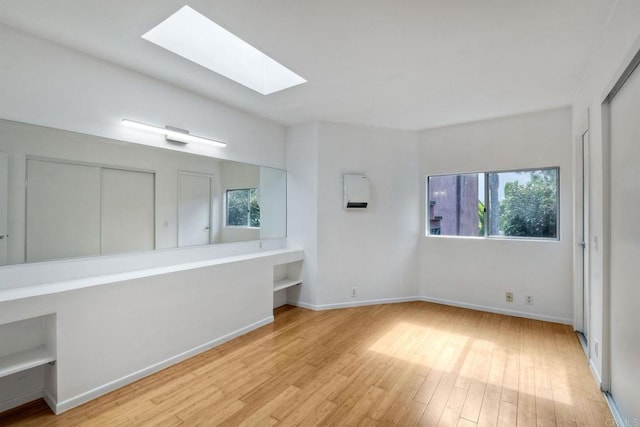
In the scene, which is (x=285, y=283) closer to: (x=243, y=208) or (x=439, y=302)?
(x=243, y=208)

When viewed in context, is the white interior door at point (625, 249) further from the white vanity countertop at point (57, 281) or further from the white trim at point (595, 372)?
the white vanity countertop at point (57, 281)

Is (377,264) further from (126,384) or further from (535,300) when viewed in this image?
(126,384)

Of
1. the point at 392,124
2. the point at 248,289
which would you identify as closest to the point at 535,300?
the point at 392,124

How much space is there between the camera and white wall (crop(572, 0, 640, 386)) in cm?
162

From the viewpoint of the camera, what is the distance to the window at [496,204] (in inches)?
145

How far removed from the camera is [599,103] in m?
2.13

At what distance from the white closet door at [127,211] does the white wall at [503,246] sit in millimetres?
3718

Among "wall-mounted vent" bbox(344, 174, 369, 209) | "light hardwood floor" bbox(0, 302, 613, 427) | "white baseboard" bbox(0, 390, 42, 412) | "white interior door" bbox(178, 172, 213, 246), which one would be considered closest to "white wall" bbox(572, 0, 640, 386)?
"light hardwood floor" bbox(0, 302, 613, 427)

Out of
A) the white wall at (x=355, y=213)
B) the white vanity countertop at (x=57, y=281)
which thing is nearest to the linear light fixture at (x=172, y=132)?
the white vanity countertop at (x=57, y=281)

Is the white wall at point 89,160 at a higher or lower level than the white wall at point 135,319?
higher

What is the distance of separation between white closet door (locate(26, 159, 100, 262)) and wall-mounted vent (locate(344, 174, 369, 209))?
2.82m

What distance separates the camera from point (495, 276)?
3.93 m

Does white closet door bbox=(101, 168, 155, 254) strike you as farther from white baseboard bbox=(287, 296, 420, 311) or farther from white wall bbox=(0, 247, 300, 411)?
white baseboard bbox=(287, 296, 420, 311)

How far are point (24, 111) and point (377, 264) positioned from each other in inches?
159
